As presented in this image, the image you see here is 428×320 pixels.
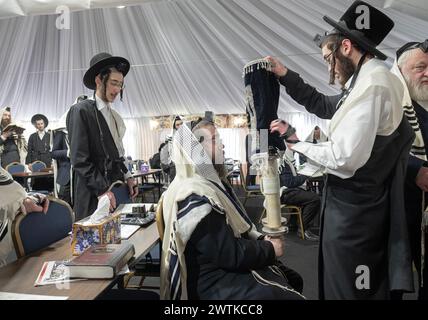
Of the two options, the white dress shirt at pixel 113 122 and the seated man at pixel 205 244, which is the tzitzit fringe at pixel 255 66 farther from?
the white dress shirt at pixel 113 122

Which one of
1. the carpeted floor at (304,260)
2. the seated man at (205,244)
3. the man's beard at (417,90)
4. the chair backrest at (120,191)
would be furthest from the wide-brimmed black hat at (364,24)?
the carpeted floor at (304,260)

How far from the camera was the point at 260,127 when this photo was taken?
4.28 feet

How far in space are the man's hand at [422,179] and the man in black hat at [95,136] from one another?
157 cm

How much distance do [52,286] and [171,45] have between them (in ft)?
15.5

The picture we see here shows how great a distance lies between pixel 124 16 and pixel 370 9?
4.52 m

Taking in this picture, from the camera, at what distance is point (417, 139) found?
54.9 inches

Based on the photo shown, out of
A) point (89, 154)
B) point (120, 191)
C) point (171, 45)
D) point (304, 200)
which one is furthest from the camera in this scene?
point (171, 45)

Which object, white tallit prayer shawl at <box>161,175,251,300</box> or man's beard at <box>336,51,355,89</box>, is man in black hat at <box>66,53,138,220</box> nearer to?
white tallit prayer shawl at <box>161,175,251,300</box>

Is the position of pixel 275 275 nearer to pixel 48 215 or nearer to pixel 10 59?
pixel 48 215

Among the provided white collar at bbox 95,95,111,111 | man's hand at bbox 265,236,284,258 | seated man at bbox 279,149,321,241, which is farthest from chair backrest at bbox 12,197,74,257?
seated man at bbox 279,149,321,241

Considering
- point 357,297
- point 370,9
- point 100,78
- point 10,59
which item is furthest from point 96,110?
point 10,59

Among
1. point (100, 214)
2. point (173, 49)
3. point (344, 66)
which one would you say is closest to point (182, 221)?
point (100, 214)

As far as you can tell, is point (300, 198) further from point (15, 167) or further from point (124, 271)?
point (15, 167)

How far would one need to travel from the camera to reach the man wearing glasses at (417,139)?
4.43 ft
